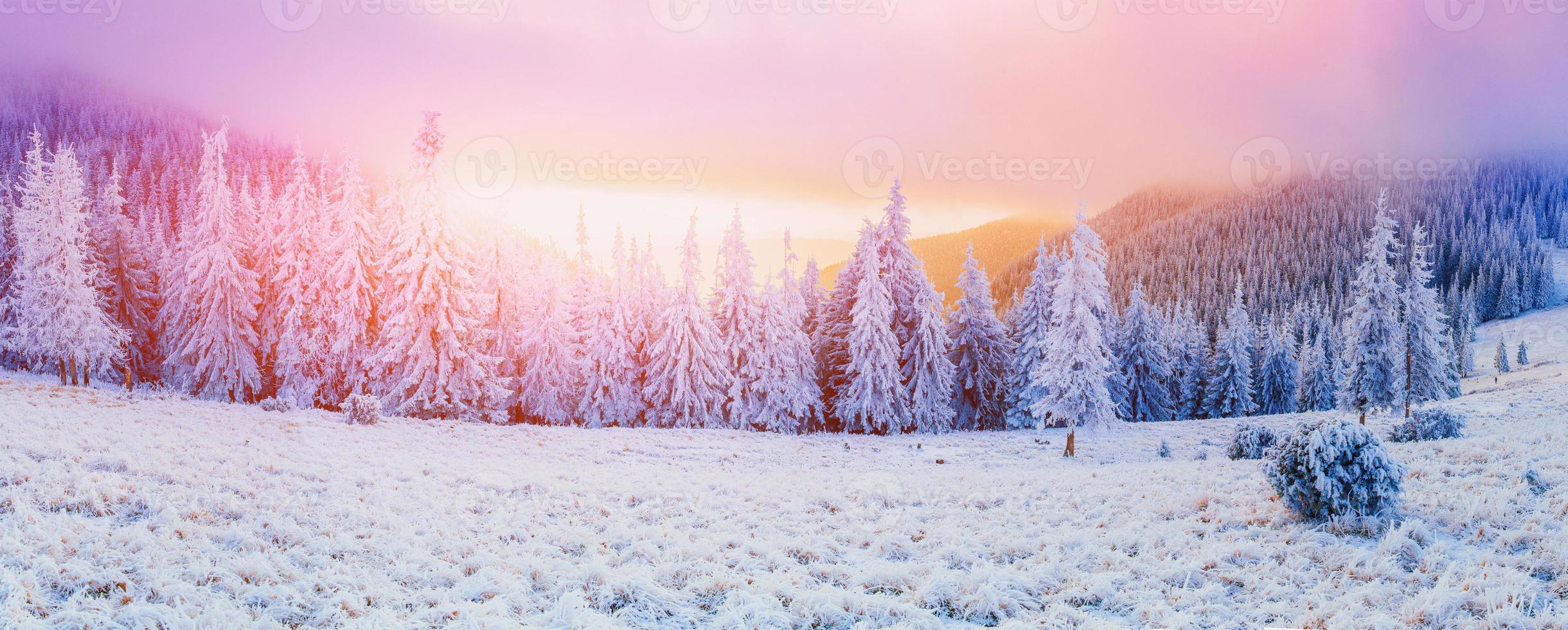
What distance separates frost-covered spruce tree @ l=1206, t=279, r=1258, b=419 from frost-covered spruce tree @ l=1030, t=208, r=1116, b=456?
38.3 metres

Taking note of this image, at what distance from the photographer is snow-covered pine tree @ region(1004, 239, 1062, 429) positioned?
1587 inches

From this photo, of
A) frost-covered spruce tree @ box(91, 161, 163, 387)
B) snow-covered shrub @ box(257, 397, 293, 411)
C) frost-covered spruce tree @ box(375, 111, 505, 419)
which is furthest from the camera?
frost-covered spruce tree @ box(91, 161, 163, 387)

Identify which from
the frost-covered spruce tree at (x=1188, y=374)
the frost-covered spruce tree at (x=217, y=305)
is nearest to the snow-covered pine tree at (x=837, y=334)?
the frost-covered spruce tree at (x=217, y=305)

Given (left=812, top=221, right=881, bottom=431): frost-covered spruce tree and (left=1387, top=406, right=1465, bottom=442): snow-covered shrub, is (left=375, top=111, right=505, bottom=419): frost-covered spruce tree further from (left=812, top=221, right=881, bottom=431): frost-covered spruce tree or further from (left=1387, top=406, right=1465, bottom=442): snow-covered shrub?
(left=1387, top=406, right=1465, bottom=442): snow-covered shrub

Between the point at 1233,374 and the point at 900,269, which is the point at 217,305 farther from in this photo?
the point at 1233,374

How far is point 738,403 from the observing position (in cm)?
3678

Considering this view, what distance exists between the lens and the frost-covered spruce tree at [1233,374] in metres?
56.2

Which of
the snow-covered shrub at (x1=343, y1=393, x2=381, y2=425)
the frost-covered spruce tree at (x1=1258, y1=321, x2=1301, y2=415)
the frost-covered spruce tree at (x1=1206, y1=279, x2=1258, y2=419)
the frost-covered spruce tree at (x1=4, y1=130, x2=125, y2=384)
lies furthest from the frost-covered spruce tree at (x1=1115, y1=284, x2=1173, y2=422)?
the frost-covered spruce tree at (x1=4, y1=130, x2=125, y2=384)


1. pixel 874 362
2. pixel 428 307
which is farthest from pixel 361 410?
pixel 874 362

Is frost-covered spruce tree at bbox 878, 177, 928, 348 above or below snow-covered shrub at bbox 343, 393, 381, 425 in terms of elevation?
above

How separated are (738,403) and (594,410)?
8.53 metres

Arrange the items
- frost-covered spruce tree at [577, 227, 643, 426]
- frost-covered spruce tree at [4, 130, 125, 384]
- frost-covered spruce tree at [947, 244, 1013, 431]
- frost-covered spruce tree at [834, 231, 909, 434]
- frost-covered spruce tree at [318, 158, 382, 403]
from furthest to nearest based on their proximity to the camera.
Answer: frost-covered spruce tree at [947, 244, 1013, 431], frost-covered spruce tree at [577, 227, 643, 426], frost-covered spruce tree at [834, 231, 909, 434], frost-covered spruce tree at [318, 158, 382, 403], frost-covered spruce tree at [4, 130, 125, 384]

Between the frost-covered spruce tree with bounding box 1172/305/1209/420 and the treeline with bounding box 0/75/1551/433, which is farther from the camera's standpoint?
the frost-covered spruce tree with bounding box 1172/305/1209/420

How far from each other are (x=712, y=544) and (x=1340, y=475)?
9.15 m
